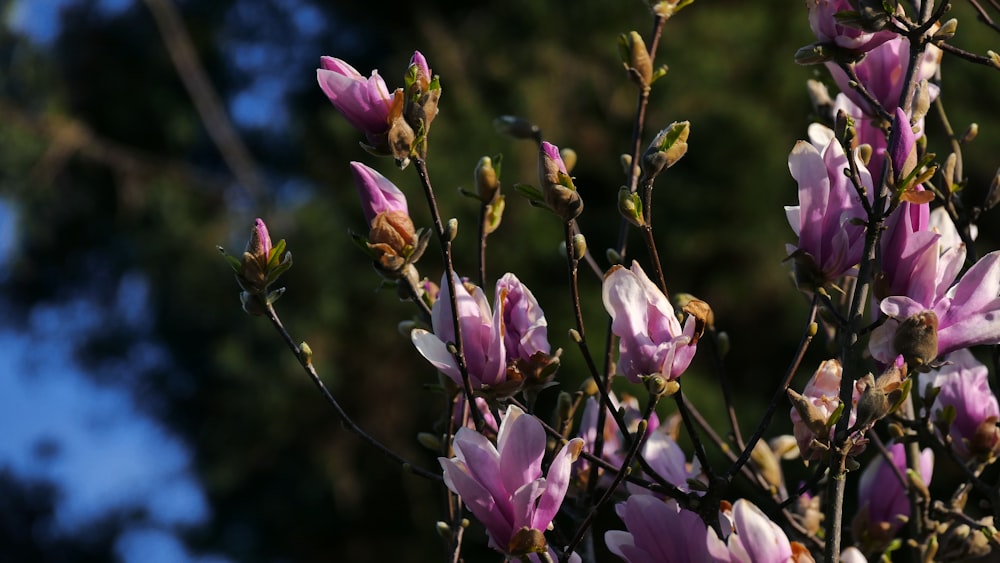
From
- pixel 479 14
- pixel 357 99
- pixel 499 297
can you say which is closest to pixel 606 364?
pixel 499 297

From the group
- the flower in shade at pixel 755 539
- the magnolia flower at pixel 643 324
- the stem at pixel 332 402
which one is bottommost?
the stem at pixel 332 402

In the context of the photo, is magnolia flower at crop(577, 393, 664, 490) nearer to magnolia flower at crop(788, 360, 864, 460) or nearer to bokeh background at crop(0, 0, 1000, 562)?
magnolia flower at crop(788, 360, 864, 460)

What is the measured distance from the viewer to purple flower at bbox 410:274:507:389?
571 mm

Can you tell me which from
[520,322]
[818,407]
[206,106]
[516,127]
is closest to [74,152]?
[206,106]

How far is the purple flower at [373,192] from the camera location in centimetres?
59

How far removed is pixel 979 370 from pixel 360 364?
13.1ft

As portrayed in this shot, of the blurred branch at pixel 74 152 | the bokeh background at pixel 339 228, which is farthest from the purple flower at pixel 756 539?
the blurred branch at pixel 74 152

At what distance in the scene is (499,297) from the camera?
0.58 metres

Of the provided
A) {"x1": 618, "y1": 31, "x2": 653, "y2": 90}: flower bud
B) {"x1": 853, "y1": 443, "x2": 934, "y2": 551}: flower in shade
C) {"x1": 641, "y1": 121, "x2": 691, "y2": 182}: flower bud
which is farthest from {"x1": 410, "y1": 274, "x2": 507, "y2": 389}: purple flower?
Answer: {"x1": 853, "y1": 443, "x2": 934, "y2": 551}: flower in shade

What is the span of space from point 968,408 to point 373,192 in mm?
414

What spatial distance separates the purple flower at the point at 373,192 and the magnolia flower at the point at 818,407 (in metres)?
0.24

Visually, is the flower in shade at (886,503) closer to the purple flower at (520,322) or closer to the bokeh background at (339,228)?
the purple flower at (520,322)

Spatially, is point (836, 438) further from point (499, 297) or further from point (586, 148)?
point (586, 148)

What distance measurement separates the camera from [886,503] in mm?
757
